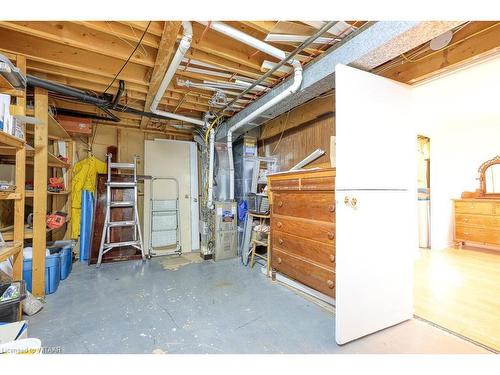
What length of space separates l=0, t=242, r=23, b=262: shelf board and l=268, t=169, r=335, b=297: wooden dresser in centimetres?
244

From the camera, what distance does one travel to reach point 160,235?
4371 mm

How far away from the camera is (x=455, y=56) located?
1776 mm

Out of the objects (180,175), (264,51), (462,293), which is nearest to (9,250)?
(264,51)

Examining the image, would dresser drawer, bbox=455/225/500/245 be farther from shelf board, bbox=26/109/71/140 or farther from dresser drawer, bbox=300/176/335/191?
shelf board, bbox=26/109/71/140

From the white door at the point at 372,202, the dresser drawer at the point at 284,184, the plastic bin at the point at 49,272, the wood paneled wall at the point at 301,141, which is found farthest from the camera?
the wood paneled wall at the point at 301,141

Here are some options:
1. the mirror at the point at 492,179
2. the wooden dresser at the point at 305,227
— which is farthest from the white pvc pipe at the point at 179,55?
the mirror at the point at 492,179

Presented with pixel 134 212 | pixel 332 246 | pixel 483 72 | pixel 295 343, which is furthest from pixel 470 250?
pixel 134 212

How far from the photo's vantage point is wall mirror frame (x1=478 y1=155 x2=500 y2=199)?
14.0ft

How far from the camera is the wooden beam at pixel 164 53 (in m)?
1.83

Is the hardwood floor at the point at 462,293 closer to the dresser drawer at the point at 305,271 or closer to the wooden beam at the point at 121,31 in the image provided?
the dresser drawer at the point at 305,271

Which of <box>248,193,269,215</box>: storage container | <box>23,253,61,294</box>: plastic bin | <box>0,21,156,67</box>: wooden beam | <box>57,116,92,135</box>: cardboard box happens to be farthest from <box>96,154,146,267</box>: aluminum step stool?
<box>0,21,156,67</box>: wooden beam

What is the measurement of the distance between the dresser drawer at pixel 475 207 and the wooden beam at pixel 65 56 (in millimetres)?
5729
